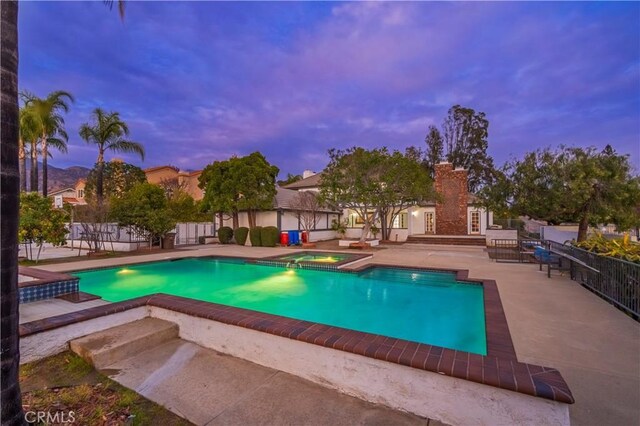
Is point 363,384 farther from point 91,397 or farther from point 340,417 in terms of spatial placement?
point 91,397

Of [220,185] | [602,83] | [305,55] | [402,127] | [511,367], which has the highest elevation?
[402,127]

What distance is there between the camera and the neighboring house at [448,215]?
2389 centimetres

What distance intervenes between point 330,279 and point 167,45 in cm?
1042

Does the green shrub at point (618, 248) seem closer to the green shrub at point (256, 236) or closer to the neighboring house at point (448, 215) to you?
the green shrub at point (256, 236)

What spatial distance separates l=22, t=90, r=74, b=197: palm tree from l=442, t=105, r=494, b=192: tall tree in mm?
37628

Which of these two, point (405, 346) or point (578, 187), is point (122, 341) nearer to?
point (405, 346)

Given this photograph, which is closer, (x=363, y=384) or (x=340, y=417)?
(x=340, y=417)

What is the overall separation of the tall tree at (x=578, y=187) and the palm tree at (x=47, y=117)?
82.7ft

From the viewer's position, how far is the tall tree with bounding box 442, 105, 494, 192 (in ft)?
123

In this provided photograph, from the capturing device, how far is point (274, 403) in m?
2.78

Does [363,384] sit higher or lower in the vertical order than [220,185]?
lower

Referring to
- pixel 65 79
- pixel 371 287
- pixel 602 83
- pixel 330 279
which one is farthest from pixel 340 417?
pixel 65 79

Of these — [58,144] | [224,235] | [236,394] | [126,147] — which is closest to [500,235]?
[224,235]

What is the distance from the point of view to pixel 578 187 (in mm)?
10914
